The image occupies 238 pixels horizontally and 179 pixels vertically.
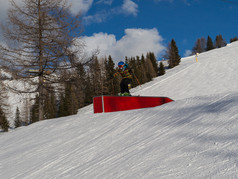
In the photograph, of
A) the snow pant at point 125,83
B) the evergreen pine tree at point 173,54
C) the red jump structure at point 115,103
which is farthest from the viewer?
the evergreen pine tree at point 173,54

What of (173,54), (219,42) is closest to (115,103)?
(173,54)

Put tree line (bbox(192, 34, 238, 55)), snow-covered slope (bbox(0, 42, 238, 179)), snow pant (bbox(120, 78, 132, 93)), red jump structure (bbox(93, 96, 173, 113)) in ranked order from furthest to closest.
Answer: tree line (bbox(192, 34, 238, 55)) < snow pant (bbox(120, 78, 132, 93)) < red jump structure (bbox(93, 96, 173, 113)) < snow-covered slope (bbox(0, 42, 238, 179))

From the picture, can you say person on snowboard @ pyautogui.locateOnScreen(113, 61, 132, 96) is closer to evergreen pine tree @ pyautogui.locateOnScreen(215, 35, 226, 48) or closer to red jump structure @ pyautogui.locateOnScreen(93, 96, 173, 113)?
red jump structure @ pyautogui.locateOnScreen(93, 96, 173, 113)

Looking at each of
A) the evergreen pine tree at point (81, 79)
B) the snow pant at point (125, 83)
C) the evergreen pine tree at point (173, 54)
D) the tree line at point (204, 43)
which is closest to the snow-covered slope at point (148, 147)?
the snow pant at point (125, 83)

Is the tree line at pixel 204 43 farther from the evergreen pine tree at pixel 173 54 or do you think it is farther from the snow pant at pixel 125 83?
the snow pant at pixel 125 83

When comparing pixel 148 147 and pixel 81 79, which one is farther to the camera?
pixel 81 79

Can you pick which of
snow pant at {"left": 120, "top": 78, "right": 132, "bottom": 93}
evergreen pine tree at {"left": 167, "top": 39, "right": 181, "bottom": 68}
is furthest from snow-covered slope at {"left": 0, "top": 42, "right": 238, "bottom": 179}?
evergreen pine tree at {"left": 167, "top": 39, "right": 181, "bottom": 68}

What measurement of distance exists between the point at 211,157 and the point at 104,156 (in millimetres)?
1551

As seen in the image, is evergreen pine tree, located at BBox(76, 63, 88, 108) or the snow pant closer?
the snow pant

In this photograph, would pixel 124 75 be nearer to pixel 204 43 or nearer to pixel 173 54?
pixel 173 54

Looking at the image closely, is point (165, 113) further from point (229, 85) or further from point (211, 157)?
point (229, 85)

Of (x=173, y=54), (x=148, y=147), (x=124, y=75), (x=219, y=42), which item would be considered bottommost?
(x=148, y=147)

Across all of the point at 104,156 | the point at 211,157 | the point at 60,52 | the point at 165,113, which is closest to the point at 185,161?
the point at 211,157

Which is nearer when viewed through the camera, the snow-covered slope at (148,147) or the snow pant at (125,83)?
the snow-covered slope at (148,147)
